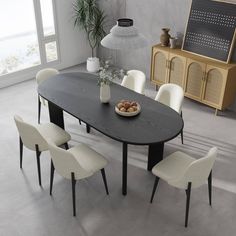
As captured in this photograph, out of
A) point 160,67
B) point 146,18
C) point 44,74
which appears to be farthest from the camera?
point 146,18

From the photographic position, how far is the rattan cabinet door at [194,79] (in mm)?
5227

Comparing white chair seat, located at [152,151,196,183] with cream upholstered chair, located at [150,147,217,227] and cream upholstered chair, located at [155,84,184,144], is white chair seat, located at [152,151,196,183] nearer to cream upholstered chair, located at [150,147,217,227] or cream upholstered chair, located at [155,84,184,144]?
cream upholstered chair, located at [150,147,217,227]

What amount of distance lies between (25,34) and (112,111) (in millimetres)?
3497

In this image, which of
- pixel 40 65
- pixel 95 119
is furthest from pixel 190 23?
pixel 40 65

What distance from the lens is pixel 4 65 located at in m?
6.43

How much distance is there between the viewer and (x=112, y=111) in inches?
153

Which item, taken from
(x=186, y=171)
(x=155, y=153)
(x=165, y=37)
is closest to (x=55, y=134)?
(x=155, y=153)

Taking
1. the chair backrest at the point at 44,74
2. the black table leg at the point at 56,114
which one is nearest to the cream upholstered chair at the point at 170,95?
the black table leg at the point at 56,114

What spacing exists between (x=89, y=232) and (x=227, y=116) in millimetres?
3108

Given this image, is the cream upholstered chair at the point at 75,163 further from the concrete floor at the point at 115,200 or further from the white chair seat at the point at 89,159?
the concrete floor at the point at 115,200

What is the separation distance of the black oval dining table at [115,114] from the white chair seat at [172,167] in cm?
23

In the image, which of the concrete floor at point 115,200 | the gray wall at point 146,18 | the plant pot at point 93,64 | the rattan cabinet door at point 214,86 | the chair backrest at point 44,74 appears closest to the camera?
the concrete floor at point 115,200

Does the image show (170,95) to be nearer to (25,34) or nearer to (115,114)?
(115,114)

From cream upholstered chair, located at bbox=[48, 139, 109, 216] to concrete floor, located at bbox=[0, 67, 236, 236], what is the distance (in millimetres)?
203
